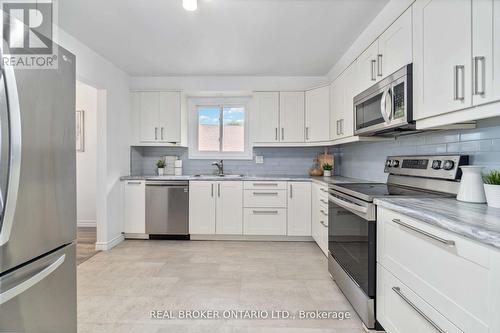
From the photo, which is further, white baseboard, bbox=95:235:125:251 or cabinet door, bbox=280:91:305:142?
cabinet door, bbox=280:91:305:142

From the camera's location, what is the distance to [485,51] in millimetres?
1175

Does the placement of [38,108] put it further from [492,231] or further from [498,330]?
[498,330]

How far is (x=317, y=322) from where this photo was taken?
184 cm

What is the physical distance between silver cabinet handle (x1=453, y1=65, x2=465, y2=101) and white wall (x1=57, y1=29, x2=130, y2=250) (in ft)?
11.1

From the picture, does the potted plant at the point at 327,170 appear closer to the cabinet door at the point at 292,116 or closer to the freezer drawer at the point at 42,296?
the cabinet door at the point at 292,116

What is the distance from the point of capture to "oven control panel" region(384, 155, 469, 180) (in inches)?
64.9

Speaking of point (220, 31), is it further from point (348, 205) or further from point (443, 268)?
point (443, 268)

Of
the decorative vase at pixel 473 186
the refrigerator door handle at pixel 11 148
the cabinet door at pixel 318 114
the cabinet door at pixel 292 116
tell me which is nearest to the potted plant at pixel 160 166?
the cabinet door at pixel 292 116

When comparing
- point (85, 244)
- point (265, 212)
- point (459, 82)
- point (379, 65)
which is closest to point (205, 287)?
point (265, 212)

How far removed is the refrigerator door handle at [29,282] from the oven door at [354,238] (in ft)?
5.82

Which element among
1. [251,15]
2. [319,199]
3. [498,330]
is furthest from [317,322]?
[251,15]

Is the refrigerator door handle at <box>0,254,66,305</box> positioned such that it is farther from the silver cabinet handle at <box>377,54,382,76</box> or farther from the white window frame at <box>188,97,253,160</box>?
the white window frame at <box>188,97,253,160</box>

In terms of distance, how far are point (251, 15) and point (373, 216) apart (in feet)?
6.52

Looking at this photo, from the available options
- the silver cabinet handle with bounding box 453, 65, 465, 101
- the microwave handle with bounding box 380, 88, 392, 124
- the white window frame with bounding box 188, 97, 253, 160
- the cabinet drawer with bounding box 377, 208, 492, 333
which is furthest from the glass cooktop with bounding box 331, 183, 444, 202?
the white window frame with bounding box 188, 97, 253, 160
